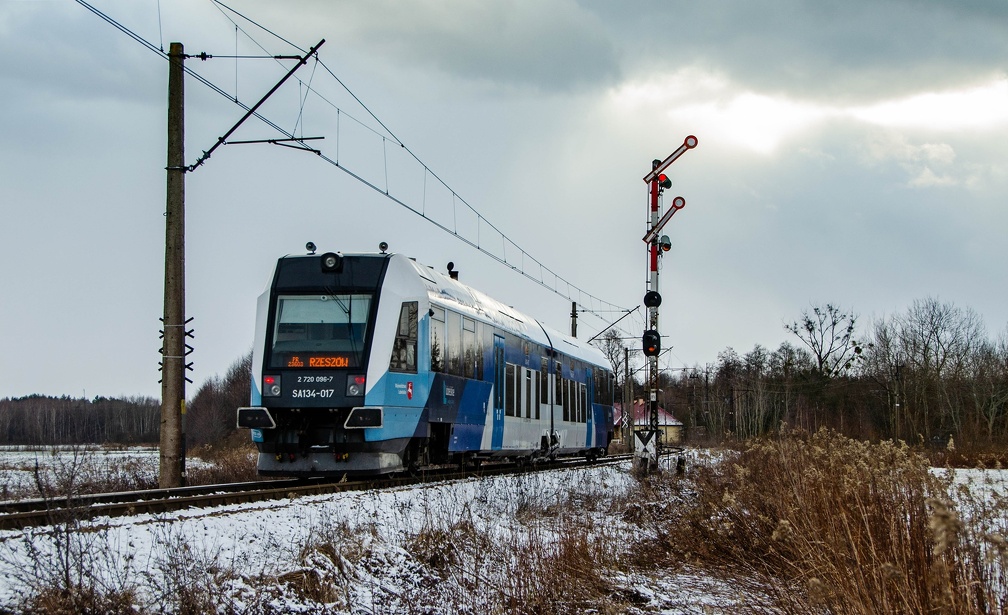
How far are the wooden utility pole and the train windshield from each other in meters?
1.77

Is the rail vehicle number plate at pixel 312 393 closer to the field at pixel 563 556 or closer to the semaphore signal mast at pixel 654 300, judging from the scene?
the field at pixel 563 556

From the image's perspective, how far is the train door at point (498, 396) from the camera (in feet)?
61.4

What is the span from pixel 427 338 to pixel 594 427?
504 inches

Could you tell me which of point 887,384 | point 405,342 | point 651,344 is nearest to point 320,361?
point 405,342

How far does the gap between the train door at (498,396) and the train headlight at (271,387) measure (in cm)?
531

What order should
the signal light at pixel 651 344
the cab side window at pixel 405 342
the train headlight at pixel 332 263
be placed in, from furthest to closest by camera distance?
the signal light at pixel 651 344
the train headlight at pixel 332 263
the cab side window at pixel 405 342

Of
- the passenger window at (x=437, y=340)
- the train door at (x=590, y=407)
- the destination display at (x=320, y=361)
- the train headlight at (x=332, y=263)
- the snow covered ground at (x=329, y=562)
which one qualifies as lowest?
the snow covered ground at (x=329, y=562)

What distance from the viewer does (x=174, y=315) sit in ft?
50.5

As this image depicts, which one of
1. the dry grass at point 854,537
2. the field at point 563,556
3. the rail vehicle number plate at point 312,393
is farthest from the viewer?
the rail vehicle number plate at point 312,393

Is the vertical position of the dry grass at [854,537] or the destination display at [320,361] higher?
the destination display at [320,361]

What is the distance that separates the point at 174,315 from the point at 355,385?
340 cm

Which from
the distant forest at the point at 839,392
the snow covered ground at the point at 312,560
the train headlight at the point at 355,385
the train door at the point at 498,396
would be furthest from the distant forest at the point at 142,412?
the snow covered ground at the point at 312,560

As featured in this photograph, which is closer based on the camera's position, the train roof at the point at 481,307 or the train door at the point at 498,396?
the train roof at the point at 481,307

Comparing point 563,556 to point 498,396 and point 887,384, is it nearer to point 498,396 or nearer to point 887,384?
point 498,396
